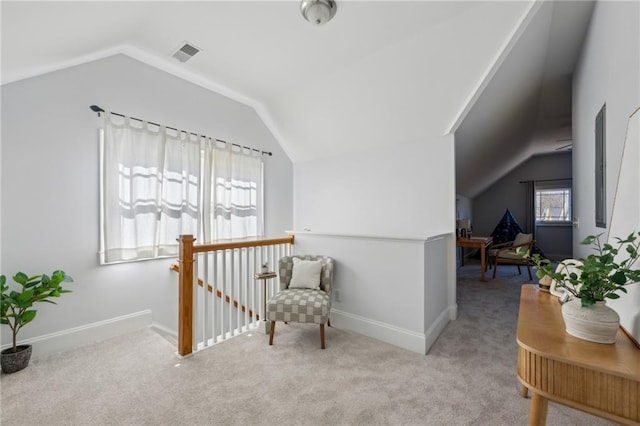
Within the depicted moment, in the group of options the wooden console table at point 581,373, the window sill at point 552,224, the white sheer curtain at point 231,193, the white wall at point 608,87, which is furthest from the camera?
the window sill at point 552,224

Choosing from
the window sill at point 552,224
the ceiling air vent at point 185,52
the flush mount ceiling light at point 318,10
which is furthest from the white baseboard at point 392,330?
the window sill at point 552,224

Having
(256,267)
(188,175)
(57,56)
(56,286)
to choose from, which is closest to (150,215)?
(188,175)

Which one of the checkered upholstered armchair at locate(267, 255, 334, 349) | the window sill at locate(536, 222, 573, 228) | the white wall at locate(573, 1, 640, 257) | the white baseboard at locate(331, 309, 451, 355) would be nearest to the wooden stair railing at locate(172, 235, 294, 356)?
the checkered upholstered armchair at locate(267, 255, 334, 349)

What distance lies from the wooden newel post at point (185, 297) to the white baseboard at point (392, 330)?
142cm

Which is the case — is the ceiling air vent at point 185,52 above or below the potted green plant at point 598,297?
above

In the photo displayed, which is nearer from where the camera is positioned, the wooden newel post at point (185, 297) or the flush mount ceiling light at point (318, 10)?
the flush mount ceiling light at point (318, 10)

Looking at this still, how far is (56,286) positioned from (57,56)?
1847mm

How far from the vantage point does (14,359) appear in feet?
6.33

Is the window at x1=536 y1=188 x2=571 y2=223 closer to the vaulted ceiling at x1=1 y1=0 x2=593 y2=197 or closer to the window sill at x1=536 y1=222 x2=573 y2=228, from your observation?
the window sill at x1=536 y1=222 x2=573 y2=228

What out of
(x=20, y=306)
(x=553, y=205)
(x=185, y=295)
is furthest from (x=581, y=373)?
(x=553, y=205)

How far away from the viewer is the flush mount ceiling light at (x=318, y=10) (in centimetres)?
187

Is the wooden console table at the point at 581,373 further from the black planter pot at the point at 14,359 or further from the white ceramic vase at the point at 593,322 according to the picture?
the black planter pot at the point at 14,359

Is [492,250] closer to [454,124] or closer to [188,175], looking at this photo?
[454,124]

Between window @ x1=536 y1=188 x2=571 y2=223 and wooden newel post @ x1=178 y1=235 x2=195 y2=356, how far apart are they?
8.61m
